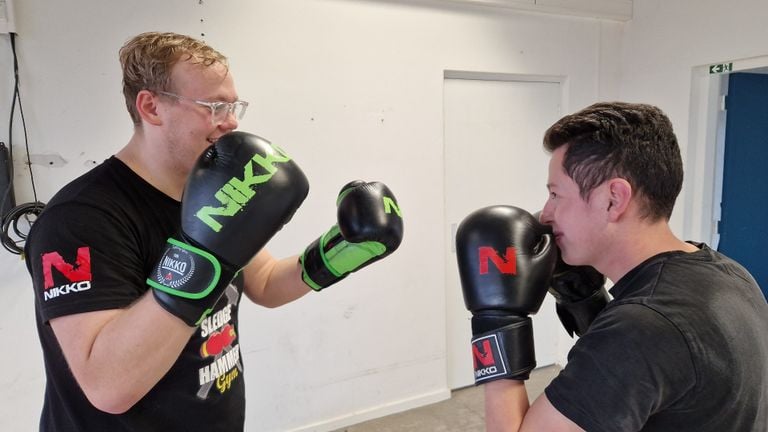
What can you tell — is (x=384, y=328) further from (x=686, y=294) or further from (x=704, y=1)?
(x=704, y=1)

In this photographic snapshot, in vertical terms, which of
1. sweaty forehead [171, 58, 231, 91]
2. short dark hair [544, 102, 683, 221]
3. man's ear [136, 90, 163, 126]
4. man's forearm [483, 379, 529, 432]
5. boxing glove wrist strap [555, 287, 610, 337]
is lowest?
man's forearm [483, 379, 529, 432]

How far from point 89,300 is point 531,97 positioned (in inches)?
108

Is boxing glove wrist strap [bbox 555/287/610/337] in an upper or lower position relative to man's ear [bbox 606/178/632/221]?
lower

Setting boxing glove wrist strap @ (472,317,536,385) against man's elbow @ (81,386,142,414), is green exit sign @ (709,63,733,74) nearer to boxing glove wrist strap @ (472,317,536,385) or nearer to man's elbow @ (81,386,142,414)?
boxing glove wrist strap @ (472,317,536,385)

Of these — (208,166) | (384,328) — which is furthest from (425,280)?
(208,166)

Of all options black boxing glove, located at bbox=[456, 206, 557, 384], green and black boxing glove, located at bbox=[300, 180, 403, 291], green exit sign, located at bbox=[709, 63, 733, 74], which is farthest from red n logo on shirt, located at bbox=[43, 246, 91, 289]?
green exit sign, located at bbox=[709, 63, 733, 74]

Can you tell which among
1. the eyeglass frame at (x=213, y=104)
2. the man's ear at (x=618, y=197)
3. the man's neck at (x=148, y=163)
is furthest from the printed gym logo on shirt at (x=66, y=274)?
the man's ear at (x=618, y=197)

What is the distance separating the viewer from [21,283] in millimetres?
1960

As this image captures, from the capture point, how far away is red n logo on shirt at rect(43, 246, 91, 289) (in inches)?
33.2

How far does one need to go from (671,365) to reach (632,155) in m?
0.36

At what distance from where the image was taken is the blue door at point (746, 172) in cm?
276

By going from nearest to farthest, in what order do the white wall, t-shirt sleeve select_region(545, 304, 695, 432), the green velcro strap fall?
t-shirt sleeve select_region(545, 304, 695, 432) → the green velcro strap → the white wall

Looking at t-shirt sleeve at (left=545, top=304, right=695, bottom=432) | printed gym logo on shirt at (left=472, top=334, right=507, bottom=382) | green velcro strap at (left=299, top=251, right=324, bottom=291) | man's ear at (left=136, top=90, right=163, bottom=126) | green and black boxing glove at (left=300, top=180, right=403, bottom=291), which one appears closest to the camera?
t-shirt sleeve at (left=545, top=304, right=695, bottom=432)

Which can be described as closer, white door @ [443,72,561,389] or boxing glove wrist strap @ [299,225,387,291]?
boxing glove wrist strap @ [299,225,387,291]
